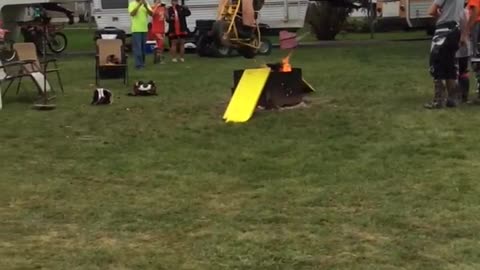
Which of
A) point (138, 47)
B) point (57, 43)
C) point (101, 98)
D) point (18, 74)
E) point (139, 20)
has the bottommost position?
point (57, 43)

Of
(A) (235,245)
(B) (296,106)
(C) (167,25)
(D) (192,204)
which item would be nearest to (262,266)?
(A) (235,245)

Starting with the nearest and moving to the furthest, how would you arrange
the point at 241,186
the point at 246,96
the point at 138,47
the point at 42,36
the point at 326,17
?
the point at 241,186 → the point at 246,96 → the point at 138,47 → the point at 42,36 → the point at 326,17

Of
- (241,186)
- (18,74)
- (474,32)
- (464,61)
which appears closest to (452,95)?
(464,61)

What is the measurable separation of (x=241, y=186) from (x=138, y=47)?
10.2 m

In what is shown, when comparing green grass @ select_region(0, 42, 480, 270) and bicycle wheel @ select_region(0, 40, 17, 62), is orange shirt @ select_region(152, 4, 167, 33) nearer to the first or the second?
bicycle wheel @ select_region(0, 40, 17, 62)

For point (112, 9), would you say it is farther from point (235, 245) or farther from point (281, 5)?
point (235, 245)

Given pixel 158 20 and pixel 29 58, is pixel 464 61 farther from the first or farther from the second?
pixel 158 20

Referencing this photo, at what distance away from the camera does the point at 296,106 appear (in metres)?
10.1

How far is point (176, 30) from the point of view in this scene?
724 inches

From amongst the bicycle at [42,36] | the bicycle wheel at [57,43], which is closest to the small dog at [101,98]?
the bicycle at [42,36]

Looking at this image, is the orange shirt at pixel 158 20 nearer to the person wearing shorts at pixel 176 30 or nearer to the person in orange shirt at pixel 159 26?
the person in orange shirt at pixel 159 26

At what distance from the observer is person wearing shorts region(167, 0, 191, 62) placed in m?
18.4

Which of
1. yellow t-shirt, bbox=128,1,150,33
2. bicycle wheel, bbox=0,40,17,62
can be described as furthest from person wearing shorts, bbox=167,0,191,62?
bicycle wheel, bbox=0,40,17,62

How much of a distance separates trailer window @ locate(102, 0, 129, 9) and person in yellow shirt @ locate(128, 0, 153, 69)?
21.2 feet
